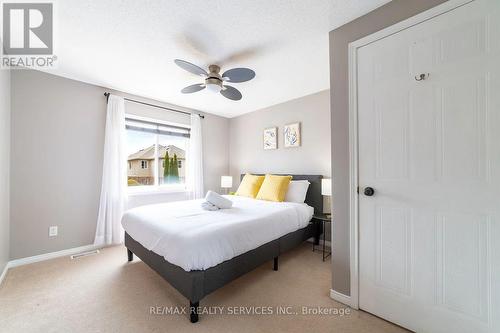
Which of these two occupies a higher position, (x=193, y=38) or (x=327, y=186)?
(x=193, y=38)

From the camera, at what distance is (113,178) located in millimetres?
3139

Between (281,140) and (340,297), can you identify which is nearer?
(340,297)

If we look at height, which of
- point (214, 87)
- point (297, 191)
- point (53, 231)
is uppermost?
point (214, 87)

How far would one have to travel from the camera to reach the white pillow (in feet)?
10.5

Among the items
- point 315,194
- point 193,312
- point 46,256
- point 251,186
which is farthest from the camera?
point 251,186

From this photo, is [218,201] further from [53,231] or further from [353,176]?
[53,231]

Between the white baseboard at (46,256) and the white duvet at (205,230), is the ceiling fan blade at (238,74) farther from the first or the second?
the white baseboard at (46,256)

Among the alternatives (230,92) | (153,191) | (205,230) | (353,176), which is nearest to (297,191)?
(353,176)

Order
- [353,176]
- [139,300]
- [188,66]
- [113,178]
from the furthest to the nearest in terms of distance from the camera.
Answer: [113,178] < [188,66] < [139,300] < [353,176]

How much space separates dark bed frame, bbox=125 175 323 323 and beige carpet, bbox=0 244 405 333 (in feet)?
0.68

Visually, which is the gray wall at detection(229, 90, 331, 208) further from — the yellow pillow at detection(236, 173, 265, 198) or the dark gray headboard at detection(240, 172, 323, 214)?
the yellow pillow at detection(236, 173, 265, 198)

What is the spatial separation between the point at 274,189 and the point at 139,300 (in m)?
2.18

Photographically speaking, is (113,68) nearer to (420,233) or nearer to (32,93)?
(32,93)

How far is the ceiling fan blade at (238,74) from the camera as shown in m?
2.06
